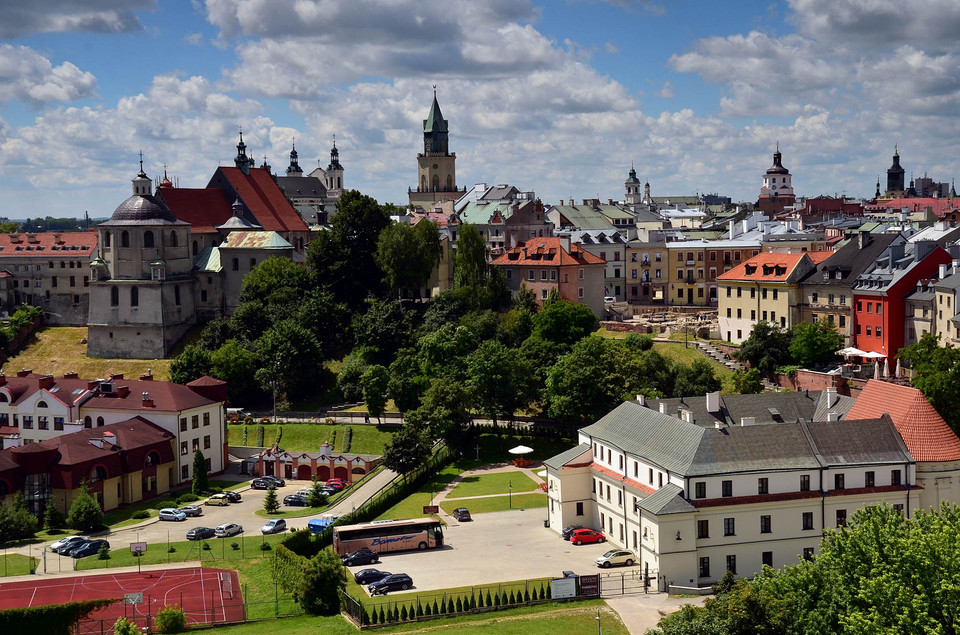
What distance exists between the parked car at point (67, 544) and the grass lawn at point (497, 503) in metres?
20.5

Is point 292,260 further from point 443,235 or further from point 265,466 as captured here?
point 265,466

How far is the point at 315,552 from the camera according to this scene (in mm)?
58500

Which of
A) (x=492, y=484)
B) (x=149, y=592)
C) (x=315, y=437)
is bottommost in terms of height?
(x=149, y=592)

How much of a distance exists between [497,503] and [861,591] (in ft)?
104

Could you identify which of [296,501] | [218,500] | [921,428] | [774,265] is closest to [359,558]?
[296,501]

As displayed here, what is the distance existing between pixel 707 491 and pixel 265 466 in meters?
38.3

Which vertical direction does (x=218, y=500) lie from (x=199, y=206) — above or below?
below

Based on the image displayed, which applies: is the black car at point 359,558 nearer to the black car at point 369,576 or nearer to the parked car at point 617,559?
the black car at point 369,576

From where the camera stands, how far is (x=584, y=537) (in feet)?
196

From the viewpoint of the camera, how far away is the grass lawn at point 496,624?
47.2 m

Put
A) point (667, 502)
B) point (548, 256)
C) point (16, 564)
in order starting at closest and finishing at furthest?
point (667, 502)
point (16, 564)
point (548, 256)

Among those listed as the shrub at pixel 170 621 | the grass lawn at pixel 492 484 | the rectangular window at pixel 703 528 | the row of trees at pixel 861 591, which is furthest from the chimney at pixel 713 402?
the shrub at pixel 170 621

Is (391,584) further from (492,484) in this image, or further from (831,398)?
(831,398)

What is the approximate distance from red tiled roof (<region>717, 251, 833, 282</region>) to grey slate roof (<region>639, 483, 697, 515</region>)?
38.8 meters
